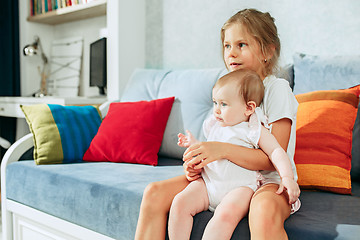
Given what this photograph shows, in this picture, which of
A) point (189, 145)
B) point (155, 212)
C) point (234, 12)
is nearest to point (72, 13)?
point (234, 12)

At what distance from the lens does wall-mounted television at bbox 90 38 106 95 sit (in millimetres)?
2533

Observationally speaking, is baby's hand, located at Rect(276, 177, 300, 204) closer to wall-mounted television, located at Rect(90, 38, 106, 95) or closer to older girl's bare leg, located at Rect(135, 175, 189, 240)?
older girl's bare leg, located at Rect(135, 175, 189, 240)

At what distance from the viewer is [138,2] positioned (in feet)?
8.21

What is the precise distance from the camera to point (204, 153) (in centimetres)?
100

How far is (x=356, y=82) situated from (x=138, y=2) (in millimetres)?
1645

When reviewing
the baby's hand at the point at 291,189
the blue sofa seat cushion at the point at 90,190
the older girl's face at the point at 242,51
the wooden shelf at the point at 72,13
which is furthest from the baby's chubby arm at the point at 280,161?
the wooden shelf at the point at 72,13

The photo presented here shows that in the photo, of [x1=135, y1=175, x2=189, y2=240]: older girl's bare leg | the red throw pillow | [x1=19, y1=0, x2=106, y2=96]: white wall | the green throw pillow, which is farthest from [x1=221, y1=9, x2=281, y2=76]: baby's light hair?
[x1=19, y1=0, x2=106, y2=96]: white wall

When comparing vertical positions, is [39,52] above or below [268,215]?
above

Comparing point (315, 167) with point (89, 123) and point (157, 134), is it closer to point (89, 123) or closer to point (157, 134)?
point (157, 134)

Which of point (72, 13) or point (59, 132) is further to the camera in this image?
point (72, 13)

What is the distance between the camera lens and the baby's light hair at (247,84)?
1.00 meters

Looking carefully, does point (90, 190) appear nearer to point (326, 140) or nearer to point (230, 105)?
point (230, 105)

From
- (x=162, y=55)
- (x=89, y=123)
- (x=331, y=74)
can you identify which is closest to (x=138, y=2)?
(x=162, y=55)

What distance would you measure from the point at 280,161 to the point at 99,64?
6.35 ft
